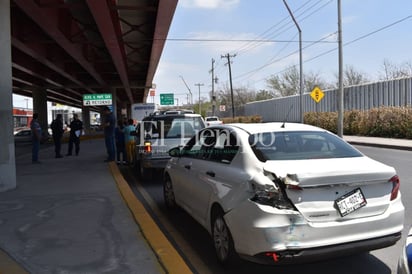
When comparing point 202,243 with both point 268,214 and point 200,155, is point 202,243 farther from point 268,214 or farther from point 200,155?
point 268,214

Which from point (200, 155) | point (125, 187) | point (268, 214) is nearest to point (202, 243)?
point (200, 155)

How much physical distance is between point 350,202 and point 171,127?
22.6 feet

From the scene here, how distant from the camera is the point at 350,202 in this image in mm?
4031

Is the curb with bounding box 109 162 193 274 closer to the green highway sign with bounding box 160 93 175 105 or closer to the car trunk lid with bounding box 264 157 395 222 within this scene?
the car trunk lid with bounding box 264 157 395 222

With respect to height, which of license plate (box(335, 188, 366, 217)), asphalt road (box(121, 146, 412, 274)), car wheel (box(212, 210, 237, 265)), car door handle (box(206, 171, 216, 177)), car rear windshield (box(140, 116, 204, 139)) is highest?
car rear windshield (box(140, 116, 204, 139))

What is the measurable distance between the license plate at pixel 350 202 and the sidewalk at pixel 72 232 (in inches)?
72.4

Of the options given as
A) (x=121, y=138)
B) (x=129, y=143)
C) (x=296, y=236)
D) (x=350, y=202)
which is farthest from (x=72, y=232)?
(x=121, y=138)

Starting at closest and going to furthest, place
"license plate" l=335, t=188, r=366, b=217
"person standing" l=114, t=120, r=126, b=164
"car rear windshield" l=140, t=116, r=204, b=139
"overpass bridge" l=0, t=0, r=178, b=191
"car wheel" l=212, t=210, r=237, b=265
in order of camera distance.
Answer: "license plate" l=335, t=188, r=366, b=217 → "car wheel" l=212, t=210, r=237, b=265 → "overpass bridge" l=0, t=0, r=178, b=191 → "car rear windshield" l=140, t=116, r=204, b=139 → "person standing" l=114, t=120, r=126, b=164

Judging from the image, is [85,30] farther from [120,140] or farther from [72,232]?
[72,232]

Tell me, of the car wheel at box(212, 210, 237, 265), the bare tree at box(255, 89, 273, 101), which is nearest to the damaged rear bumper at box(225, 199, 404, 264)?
the car wheel at box(212, 210, 237, 265)

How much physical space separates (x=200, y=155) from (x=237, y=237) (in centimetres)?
194

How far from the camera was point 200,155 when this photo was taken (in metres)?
5.94

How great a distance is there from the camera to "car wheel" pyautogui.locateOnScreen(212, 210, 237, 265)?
14.4ft

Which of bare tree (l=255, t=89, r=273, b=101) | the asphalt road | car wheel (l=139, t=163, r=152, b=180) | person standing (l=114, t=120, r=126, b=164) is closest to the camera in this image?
the asphalt road
